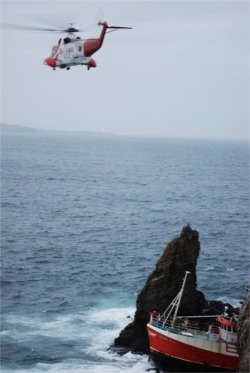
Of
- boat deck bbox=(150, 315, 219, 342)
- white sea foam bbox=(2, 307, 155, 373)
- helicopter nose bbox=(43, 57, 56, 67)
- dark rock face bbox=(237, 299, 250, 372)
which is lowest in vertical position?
white sea foam bbox=(2, 307, 155, 373)

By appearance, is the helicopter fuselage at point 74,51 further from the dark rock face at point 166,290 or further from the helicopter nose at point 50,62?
the dark rock face at point 166,290

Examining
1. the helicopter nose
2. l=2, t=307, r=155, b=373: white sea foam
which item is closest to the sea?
l=2, t=307, r=155, b=373: white sea foam

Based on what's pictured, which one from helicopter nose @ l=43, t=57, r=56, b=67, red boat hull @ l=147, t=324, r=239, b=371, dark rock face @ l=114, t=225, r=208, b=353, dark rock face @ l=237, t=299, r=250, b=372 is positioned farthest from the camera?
dark rock face @ l=114, t=225, r=208, b=353

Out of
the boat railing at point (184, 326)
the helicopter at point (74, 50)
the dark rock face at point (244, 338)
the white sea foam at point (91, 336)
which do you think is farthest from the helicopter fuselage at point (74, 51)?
the white sea foam at point (91, 336)

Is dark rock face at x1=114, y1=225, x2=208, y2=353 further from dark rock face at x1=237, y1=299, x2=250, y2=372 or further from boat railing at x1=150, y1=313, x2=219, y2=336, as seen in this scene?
dark rock face at x1=237, y1=299, x2=250, y2=372

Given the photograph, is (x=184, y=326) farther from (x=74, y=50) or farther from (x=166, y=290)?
(x=74, y=50)

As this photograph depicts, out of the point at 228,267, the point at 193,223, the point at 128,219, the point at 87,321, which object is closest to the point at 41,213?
the point at 128,219

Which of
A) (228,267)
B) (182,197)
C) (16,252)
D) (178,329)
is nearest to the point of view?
(178,329)

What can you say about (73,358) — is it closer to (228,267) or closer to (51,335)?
(51,335)

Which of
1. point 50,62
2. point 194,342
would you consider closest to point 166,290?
point 194,342
